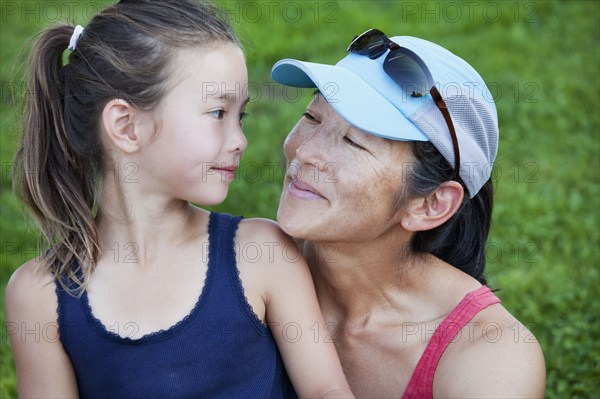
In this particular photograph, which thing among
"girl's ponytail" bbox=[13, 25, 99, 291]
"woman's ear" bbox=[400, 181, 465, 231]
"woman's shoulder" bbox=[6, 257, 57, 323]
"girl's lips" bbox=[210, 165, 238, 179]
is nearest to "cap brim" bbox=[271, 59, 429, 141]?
"woman's ear" bbox=[400, 181, 465, 231]

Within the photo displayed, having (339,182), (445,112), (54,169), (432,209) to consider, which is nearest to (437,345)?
(432,209)

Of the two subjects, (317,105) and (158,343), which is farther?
(317,105)

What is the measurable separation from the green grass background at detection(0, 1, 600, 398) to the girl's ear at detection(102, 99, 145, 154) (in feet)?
1.60

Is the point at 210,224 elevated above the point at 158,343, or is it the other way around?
the point at 210,224

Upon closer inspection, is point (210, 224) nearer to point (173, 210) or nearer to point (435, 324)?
point (173, 210)

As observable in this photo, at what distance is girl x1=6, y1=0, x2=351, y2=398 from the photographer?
2.58 meters

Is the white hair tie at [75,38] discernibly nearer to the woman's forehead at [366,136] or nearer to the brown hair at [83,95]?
the brown hair at [83,95]

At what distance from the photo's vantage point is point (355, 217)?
2738 mm

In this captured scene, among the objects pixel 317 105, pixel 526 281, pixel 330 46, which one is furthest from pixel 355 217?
pixel 330 46

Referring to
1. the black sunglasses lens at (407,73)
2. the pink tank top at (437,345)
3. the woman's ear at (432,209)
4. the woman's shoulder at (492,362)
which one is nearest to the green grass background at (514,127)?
the woman's shoulder at (492,362)

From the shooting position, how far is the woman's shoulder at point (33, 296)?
8.71 ft

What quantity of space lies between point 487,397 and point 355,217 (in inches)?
26.9

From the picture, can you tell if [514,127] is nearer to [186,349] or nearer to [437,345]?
[437,345]

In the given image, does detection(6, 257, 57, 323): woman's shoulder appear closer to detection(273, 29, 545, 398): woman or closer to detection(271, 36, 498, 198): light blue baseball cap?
detection(273, 29, 545, 398): woman
